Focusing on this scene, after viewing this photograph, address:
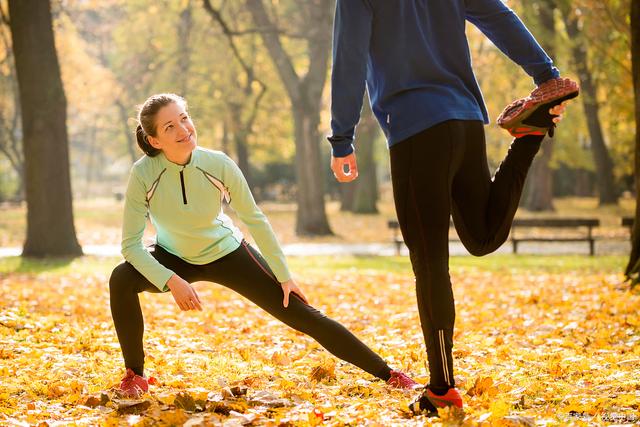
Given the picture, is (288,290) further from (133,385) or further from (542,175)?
(542,175)

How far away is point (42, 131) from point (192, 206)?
11161mm

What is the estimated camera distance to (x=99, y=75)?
3781 centimetres

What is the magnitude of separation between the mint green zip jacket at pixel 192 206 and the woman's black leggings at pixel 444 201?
3.21ft

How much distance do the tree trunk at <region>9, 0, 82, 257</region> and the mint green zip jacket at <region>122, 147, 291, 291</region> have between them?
10.9 meters

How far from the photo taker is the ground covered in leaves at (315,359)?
3.85 meters

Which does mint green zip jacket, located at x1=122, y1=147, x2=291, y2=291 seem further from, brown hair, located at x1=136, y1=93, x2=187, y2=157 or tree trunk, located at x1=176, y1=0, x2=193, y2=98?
tree trunk, located at x1=176, y1=0, x2=193, y2=98

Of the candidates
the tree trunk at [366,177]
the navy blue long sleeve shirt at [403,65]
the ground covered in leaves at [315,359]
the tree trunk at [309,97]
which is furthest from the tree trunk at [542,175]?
the navy blue long sleeve shirt at [403,65]

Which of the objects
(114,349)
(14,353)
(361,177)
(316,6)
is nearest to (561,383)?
(114,349)

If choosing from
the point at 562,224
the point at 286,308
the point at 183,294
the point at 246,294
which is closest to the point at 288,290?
the point at 286,308

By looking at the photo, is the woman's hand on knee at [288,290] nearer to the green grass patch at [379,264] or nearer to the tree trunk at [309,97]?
the green grass patch at [379,264]

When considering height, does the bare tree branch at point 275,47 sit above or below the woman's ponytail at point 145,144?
above

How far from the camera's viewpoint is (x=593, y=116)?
32219 millimetres

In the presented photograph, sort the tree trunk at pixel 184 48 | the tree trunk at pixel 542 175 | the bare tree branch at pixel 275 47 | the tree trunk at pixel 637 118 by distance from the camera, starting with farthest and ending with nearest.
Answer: the tree trunk at pixel 542 175
the tree trunk at pixel 184 48
the bare tree branch at pixel 275 47
the tree trunk at pixel 637 118

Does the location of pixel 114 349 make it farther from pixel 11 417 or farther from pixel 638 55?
pixel 638 55
